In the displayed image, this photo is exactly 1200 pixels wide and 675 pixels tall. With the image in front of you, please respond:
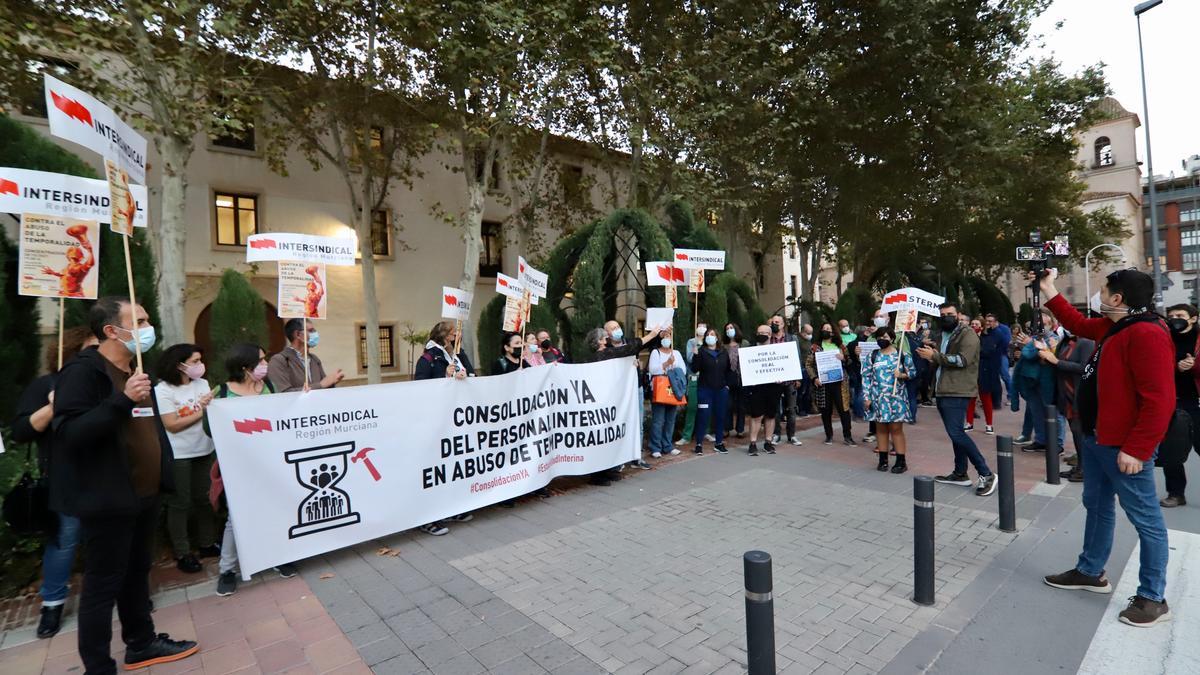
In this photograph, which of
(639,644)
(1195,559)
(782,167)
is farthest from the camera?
(782,167)

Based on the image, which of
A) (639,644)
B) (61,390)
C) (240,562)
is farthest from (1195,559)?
(61,390)

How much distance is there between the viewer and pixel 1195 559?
473cm

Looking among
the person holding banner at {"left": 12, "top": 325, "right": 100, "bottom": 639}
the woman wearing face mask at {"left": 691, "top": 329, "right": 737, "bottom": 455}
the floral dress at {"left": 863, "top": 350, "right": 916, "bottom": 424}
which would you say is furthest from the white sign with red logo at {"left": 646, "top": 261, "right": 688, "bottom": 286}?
the person holding banner at {"left": 12, "top": 325, "right": 100, "bottom": 639}

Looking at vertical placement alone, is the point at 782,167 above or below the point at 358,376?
above

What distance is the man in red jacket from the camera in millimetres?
3623

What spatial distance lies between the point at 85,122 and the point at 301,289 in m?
1.98

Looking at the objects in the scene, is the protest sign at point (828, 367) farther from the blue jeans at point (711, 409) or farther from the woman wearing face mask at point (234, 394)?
the woman wearing face mask at point (234, 394)

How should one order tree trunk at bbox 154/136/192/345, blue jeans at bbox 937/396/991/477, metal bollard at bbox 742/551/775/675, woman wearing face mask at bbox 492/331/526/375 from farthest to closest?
tree trunk at bbox 154/136/192/345
woman wearing face mask at bbox 492/331/526/375
blue jeans at bbox 937/396/991/477
metal bollard at bbox 742/551/775/675

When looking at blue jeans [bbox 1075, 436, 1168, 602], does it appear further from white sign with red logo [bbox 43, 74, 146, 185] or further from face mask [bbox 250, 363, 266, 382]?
white sign with red logo [bbox 43, 74, 146, 185]

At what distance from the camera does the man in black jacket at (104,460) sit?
2.92 meters

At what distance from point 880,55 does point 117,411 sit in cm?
1630

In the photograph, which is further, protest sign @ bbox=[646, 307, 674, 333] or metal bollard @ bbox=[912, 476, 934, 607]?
protest sign @ bbox=[646, 307, 674, 333]

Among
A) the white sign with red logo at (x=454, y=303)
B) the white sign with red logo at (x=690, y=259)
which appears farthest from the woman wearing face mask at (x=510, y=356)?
the white sign with red logo at (x=690, y=259)

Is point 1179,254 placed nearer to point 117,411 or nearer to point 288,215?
point 288,215
